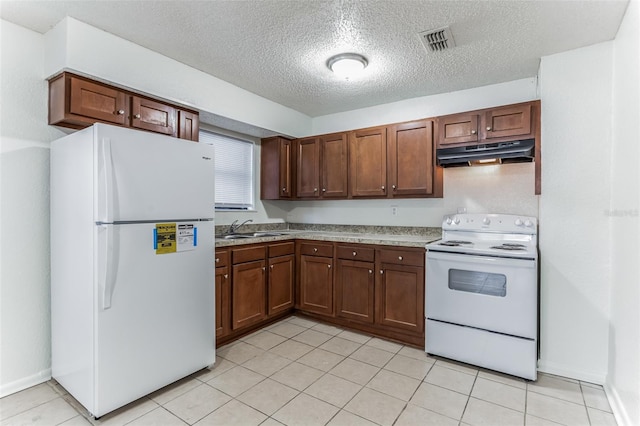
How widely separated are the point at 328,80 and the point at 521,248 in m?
2.25

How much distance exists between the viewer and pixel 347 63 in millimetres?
2639

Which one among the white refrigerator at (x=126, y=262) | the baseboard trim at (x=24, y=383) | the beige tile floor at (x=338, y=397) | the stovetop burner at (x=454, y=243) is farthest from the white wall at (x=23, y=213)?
the stovetop burner at (x=454, y=243)

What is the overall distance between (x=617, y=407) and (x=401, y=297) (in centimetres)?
154

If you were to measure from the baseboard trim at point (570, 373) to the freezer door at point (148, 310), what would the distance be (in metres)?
2.58

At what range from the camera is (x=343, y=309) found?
3385 mm

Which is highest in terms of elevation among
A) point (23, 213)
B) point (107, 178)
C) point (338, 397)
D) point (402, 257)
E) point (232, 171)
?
point (232, 171)

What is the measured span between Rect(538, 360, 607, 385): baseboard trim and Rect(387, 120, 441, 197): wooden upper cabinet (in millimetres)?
1675

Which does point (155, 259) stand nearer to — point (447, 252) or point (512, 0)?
point (447, 252)

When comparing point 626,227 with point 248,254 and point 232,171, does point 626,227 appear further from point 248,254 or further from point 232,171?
point 232,171

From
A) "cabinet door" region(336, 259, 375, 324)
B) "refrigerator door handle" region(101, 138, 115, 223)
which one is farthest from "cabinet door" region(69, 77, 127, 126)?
"cabinet door" region(336, 259, 375, 324)

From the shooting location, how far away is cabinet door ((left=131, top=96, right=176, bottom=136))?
8.22 feet

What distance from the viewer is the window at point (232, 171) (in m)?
3.70

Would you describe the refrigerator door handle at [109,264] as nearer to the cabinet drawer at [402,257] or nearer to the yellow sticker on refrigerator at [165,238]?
the yellow sticker on refrigerator at [165,238]

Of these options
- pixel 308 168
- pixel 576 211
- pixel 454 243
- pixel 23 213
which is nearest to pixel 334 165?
pixel 308 168
